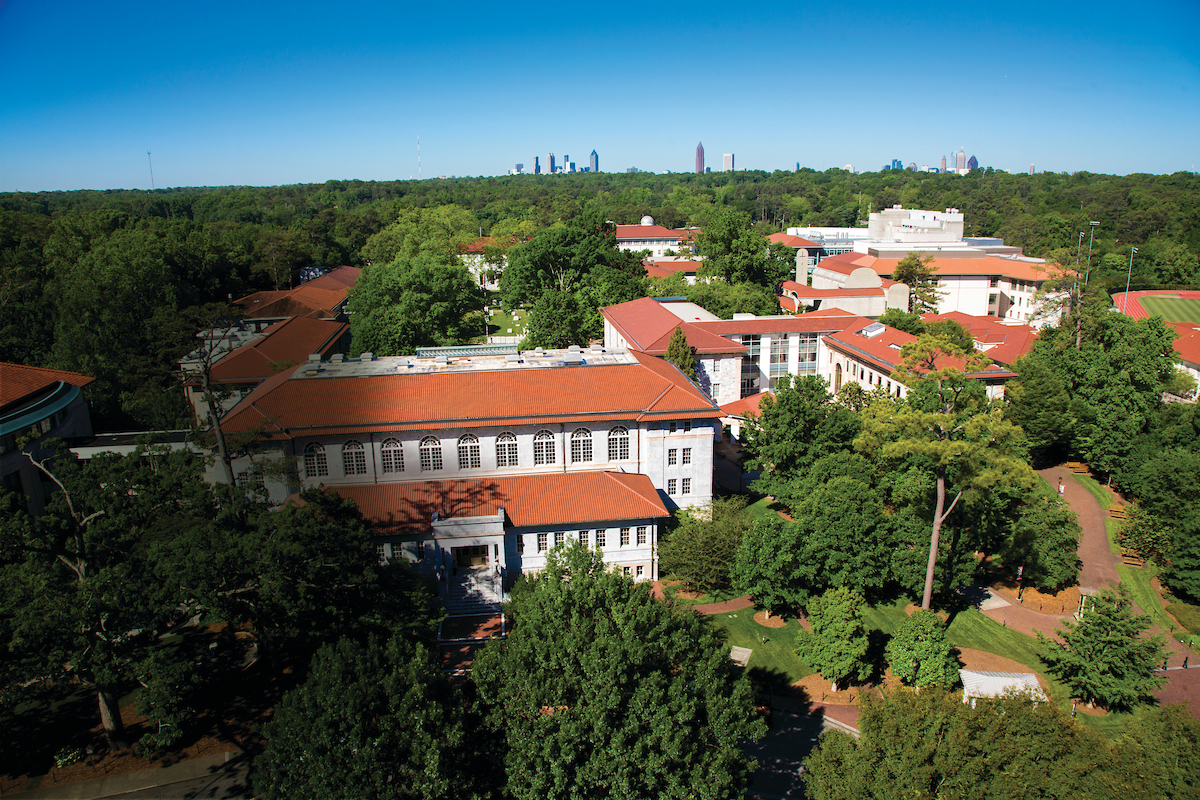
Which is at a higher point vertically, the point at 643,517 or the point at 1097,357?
the point at 1097,357

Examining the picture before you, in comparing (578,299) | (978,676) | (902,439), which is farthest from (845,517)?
(578,299)

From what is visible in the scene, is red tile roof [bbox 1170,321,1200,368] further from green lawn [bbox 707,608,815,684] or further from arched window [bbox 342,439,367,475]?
arched window [bbox 342,439,367,475]

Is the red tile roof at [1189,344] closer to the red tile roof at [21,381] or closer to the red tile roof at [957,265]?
the red tile roof at [957,265]

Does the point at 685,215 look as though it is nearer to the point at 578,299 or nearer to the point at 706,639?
the point at 578,299

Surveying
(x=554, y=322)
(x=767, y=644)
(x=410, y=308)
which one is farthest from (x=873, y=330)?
(x=410, y=308)

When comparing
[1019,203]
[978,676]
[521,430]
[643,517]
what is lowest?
[978,676]

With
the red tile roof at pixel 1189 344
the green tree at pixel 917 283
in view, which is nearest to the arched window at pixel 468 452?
the red tile roof at pixel 1189 344

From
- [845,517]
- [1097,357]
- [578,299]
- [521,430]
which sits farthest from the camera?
[578,299]
